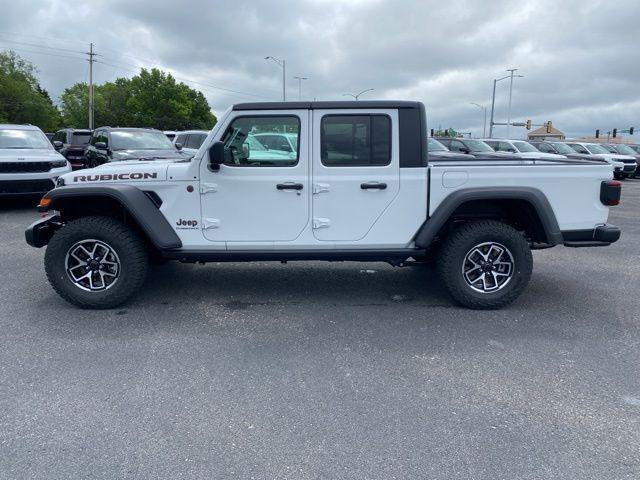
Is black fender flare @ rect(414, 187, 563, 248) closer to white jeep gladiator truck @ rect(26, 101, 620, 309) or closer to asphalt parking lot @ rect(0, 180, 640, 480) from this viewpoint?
white jeep gladiator truck @ rect(26, 101, 620, 309)

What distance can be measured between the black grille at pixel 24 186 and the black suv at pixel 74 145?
4.89m

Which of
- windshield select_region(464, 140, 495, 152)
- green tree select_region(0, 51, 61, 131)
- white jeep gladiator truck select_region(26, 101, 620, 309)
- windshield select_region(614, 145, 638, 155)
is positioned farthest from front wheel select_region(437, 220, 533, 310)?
green tree select_region(0, 51, 61, 131)

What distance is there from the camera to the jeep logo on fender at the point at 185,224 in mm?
4770

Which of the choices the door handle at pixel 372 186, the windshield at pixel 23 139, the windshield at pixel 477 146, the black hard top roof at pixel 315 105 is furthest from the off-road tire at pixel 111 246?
the windshield at pixel 477 146

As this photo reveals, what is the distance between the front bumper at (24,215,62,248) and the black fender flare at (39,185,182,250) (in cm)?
35

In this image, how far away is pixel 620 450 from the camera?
2754mm

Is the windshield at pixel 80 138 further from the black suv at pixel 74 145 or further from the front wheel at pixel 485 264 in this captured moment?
the front wheel at pixel 485 264

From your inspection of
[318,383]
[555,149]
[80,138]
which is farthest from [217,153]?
[555,149]

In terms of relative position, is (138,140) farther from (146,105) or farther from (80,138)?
(146,105)

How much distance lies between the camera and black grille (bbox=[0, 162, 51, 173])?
388 inches

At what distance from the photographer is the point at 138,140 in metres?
12.4

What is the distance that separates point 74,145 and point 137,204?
A: 13.5 meters

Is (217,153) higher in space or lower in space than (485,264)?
higher

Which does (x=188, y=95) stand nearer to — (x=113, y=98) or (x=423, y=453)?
(x=113, y=98)
